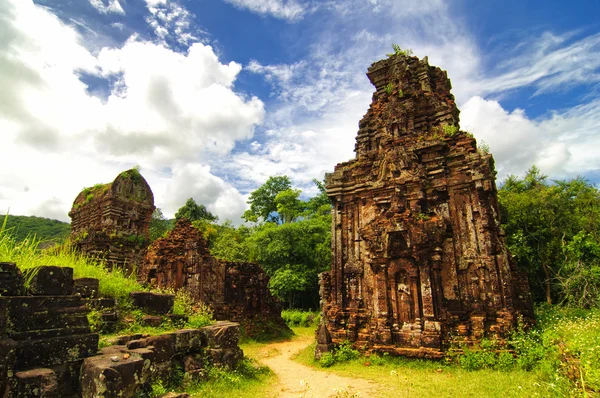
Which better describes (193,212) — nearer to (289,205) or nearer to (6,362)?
(289,205)

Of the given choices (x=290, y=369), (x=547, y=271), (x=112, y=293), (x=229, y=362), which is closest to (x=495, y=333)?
(x=290, y=369)

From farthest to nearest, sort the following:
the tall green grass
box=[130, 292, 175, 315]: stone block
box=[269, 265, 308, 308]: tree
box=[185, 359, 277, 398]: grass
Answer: box=[269, 265, 308, 308]: tree → box=[130, 292, 175, 315]: stone block → box=[185, 359, 277, 398]: grass → the tall green grass

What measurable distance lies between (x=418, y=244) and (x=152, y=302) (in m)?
6.77

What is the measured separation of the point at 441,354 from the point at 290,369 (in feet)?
12.8

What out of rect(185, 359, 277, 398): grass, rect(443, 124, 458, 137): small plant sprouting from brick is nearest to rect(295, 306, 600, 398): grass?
rect(185, 359, 277, 398): grass

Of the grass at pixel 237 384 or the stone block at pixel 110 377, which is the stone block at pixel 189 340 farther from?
the stone block at pixel 110 377

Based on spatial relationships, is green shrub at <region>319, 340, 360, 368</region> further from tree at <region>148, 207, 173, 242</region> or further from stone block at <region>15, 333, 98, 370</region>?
tree at <region>148, 207, 173, 242</region>

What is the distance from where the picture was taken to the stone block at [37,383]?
3.45 m

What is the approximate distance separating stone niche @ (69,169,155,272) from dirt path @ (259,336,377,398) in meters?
9.18

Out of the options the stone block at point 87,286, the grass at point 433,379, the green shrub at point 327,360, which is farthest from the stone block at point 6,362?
the green shrub at point 327,360

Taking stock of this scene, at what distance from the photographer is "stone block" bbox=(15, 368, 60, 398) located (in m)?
3.45

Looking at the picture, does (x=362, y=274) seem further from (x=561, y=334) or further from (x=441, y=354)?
(x=561, y=334)

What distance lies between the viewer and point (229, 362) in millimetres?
6965

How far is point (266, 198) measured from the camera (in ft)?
135
